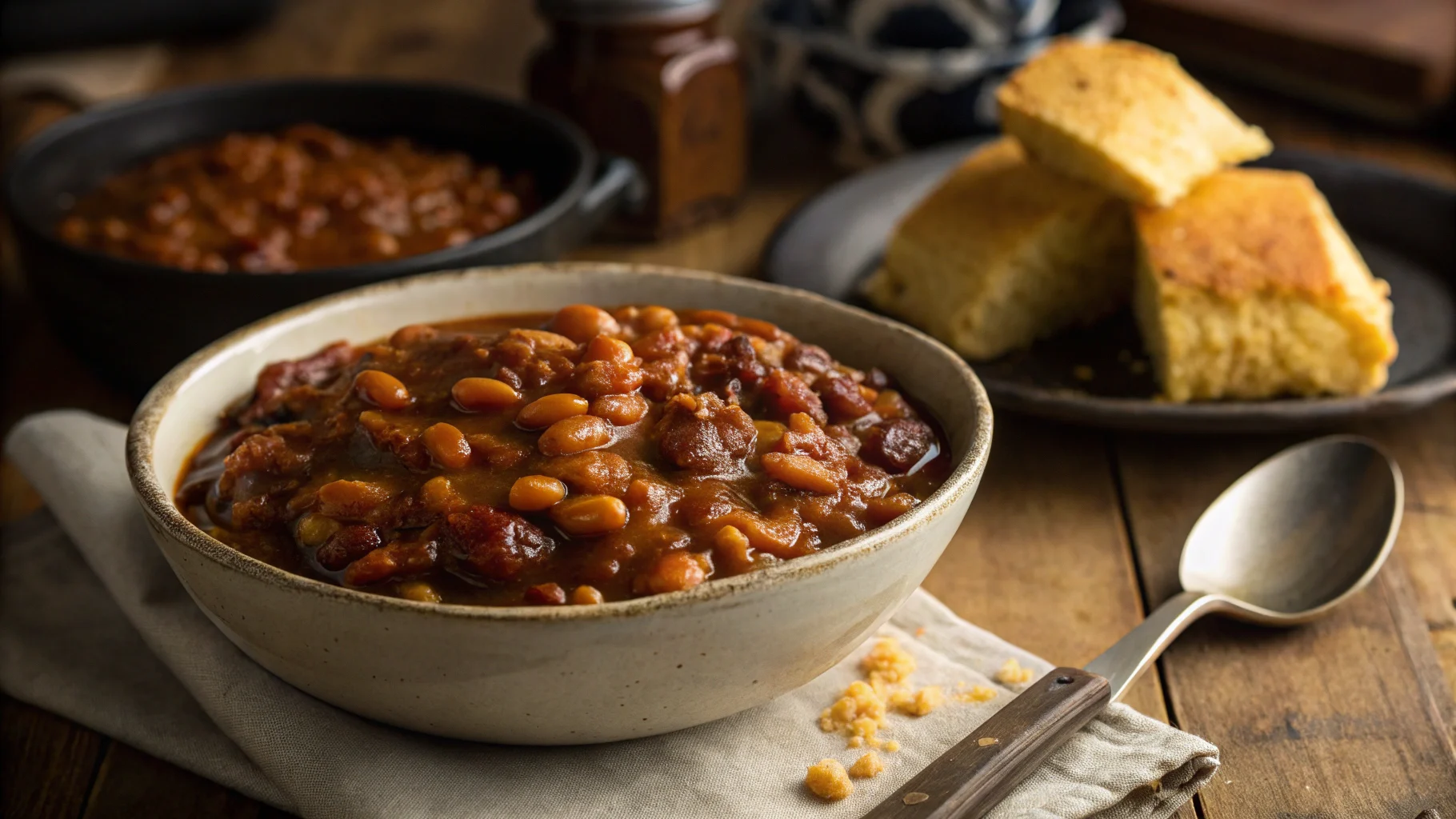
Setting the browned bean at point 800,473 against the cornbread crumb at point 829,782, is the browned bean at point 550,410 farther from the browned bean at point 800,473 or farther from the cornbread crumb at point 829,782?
the cornbread crumb at point 829,782

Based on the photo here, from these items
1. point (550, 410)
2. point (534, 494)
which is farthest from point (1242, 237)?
point (534, 494)

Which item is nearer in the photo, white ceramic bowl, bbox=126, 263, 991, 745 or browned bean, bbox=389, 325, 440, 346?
white ceramic bowl, bbox=126, 263, 991, 745

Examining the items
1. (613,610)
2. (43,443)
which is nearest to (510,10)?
(43,443)

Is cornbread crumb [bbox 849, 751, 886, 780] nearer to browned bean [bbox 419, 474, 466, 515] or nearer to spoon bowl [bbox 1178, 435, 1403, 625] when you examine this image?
browned bean [bbox 419, 474, 466, 515]

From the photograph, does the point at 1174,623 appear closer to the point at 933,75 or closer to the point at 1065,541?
the point at 1065,541

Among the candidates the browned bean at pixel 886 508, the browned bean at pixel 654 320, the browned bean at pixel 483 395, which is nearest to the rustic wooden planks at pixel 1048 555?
the browned bean at pixel 886 508

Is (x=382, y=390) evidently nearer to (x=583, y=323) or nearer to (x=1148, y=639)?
(x=583, y=323)

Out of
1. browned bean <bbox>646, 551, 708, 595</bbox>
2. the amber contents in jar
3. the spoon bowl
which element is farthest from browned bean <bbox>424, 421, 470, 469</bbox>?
the amber contents in jar
